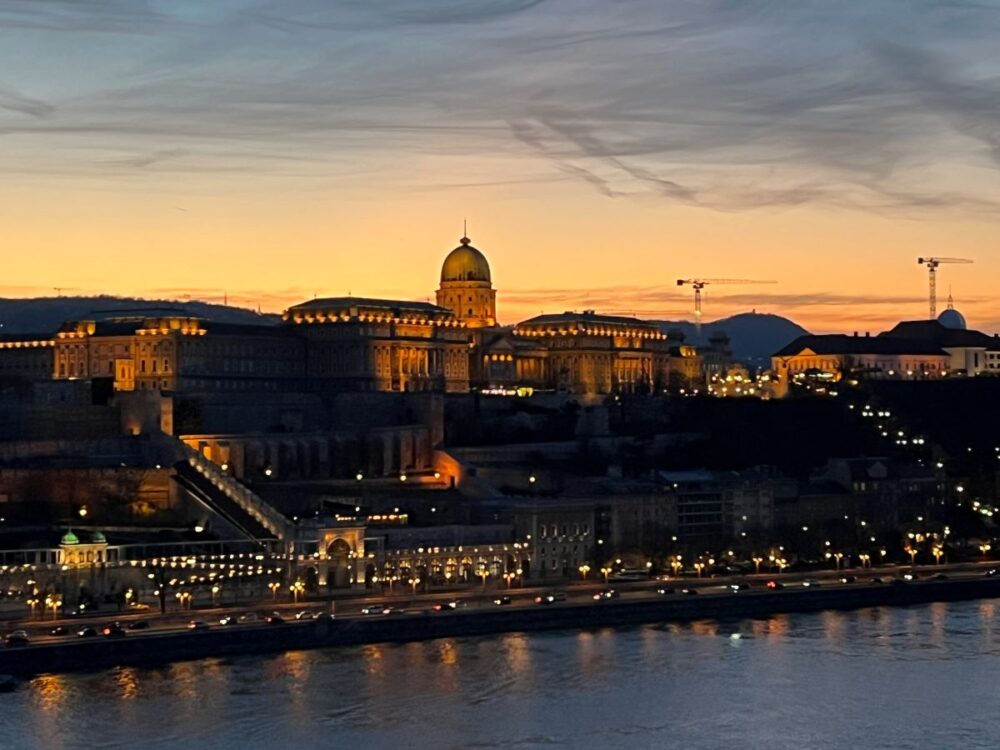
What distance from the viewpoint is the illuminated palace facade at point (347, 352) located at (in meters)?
68.4

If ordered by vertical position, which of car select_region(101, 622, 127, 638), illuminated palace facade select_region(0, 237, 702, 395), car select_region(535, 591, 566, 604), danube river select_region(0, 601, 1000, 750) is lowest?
danube river select_region(0, 601, 1000, 750)

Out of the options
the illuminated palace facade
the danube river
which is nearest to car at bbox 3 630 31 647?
the danube river

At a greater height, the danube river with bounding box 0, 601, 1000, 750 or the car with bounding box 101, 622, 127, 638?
the car with bounding box 101, 622, 127, 638

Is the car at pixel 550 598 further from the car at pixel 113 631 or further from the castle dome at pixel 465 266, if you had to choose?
the castle dome at pixel 465 266

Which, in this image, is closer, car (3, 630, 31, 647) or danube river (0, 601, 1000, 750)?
danube river (0, 601, 1000, 750)

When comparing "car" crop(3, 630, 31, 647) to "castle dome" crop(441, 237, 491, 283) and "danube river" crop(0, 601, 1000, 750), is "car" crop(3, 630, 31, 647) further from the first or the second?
"castle dome" crop(441, 237, 491, 283)

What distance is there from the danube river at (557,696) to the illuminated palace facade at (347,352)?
24.1 metres

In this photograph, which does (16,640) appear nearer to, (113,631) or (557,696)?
(113,631)

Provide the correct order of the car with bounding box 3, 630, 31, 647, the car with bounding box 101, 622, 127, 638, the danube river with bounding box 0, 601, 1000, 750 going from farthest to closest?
the car with bounding box 101, 622, 127, 638 → the car with bounding box 3, 630, 31, 647 → the danube river with bounding box 0, 601, 1000, 750

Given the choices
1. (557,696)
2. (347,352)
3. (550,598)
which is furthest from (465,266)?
(557,696)

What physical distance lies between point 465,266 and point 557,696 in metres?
48.3

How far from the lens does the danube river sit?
33.6 meters

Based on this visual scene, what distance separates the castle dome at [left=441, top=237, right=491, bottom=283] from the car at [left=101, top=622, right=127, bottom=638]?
44.2 metres

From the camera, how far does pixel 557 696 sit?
36781 mm
